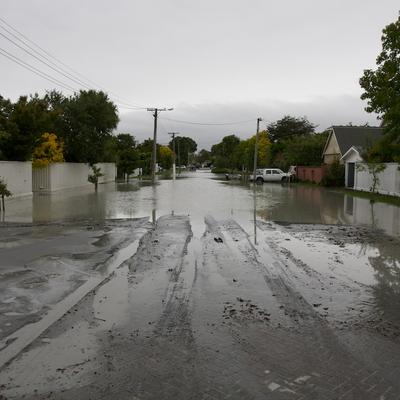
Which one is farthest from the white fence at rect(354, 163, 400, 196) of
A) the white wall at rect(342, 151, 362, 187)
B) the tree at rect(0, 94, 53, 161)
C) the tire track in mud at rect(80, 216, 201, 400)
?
the tire track in mud at rect(80, 216, 201, 400)

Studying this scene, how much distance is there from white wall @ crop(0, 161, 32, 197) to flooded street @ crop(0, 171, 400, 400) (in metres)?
13.4

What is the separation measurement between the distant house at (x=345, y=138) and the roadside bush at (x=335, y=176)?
2138mm

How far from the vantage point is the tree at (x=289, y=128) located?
77.4 metres

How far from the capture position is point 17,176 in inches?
1030

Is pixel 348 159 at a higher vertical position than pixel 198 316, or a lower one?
higher

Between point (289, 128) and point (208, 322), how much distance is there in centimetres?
7468

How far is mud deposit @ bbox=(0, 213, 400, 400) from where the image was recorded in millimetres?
4086

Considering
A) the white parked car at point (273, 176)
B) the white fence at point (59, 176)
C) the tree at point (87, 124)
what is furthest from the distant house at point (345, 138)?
the white fence at point (59, 176)

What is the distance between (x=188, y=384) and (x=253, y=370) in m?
0.64

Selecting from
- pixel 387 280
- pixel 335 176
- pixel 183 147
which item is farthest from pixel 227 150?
pixel 387 280

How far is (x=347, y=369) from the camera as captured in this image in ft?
14.4

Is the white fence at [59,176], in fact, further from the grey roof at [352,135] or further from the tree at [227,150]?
the tree at [227,150]

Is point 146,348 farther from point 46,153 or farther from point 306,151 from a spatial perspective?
point 306,151

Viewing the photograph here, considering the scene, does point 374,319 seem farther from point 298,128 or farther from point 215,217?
point 298,128
